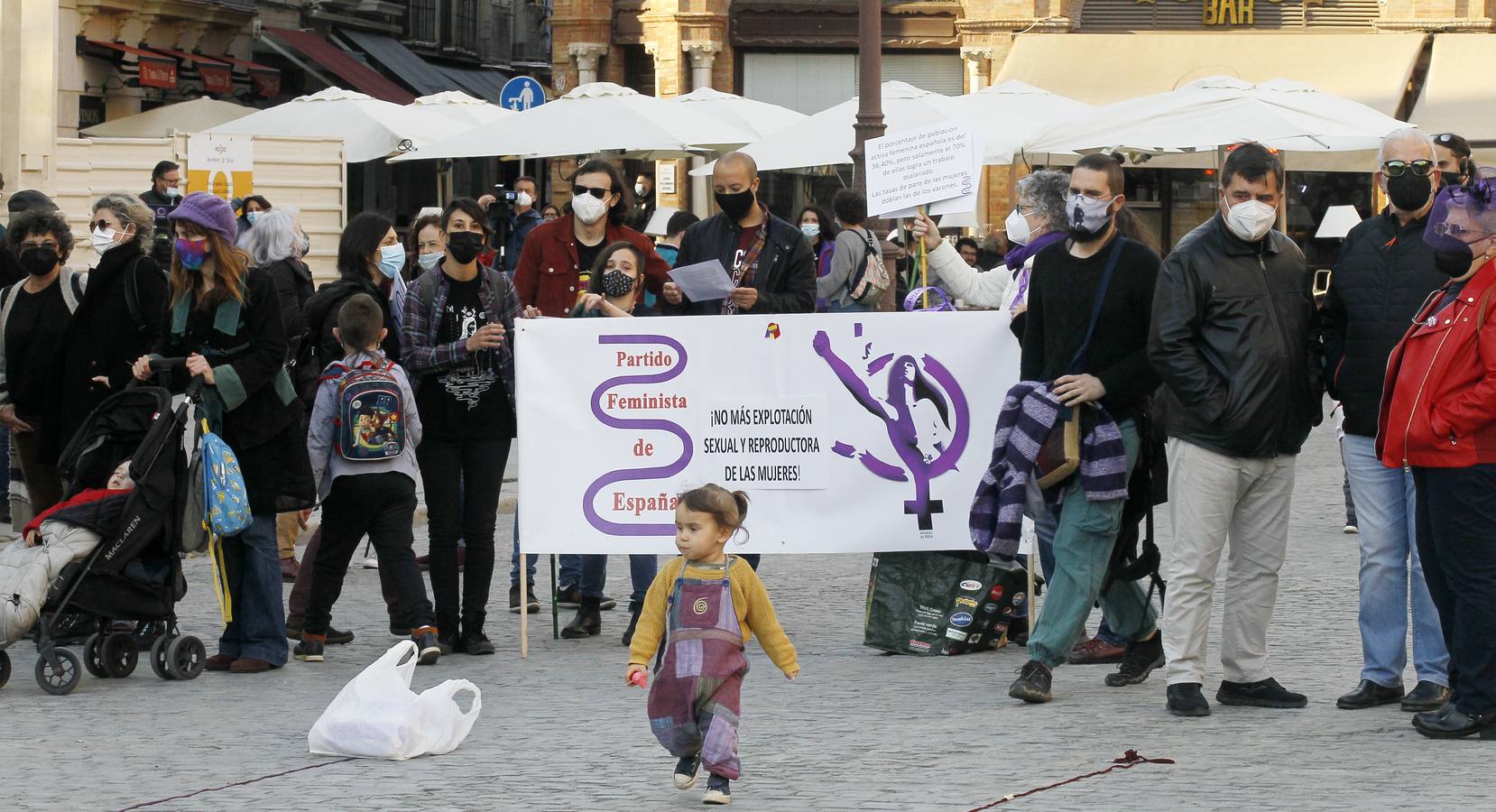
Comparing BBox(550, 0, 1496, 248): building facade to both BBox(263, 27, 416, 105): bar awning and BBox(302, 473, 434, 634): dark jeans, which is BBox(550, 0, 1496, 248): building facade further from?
BBox(302, 473, 434, 634): dark jeans

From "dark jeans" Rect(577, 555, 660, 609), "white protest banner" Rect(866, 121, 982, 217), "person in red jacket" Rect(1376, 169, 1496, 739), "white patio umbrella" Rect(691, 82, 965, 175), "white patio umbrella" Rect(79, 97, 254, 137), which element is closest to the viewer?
"person in red jacket" Rect(1376, 169, 1496, 739)

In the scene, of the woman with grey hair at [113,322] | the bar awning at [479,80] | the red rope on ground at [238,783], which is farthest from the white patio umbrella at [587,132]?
the bar awning at [479,80]

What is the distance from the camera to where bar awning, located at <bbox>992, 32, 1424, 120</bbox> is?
30234 mm

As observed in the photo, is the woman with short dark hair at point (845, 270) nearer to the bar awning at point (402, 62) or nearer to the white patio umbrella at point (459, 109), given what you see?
the white patio umbrella at point (459, 109)

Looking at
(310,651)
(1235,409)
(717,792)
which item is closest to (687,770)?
(717,792)

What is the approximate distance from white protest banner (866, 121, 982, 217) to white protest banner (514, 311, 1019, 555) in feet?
5.70

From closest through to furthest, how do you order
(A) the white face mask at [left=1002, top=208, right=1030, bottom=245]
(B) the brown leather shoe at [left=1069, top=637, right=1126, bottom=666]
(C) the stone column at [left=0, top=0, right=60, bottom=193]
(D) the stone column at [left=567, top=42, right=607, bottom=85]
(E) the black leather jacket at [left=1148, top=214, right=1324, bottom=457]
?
(E) the black leather jacket at [left=1148, top=214, right=1324, bottom=457] < (B) the brown leather shoe at [left=1069, top=637, right=1126, bottom=666] < (A) the white face mask at [left=1002, top=208, right=1030, bottom=245] < (C) the stone column at [left=0, top=0, right=60, bottom=193] < (D) the stone column at [left=567, top=42, right=607, bottom=85]

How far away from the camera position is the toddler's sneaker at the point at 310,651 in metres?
8.91

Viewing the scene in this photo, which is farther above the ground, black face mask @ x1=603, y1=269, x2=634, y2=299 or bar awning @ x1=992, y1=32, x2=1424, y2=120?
bar awning @ x1=992, y1=32, x2=1424, y2=120

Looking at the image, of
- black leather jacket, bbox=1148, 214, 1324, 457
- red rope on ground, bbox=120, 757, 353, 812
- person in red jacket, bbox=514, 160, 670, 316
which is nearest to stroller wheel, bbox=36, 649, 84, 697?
red rope on ground, bbox=120, 757, 353, 812

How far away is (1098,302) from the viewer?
7656mm

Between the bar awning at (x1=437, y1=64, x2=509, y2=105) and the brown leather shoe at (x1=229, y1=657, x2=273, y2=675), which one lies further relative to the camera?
the bar awning at (x1=437, y1=64, x2=509, y2=105)

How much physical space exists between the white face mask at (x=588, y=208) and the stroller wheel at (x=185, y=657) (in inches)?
99.9

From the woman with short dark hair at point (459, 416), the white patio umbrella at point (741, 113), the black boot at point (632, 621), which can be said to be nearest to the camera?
the woman with short dark hair at point (459, 416)
